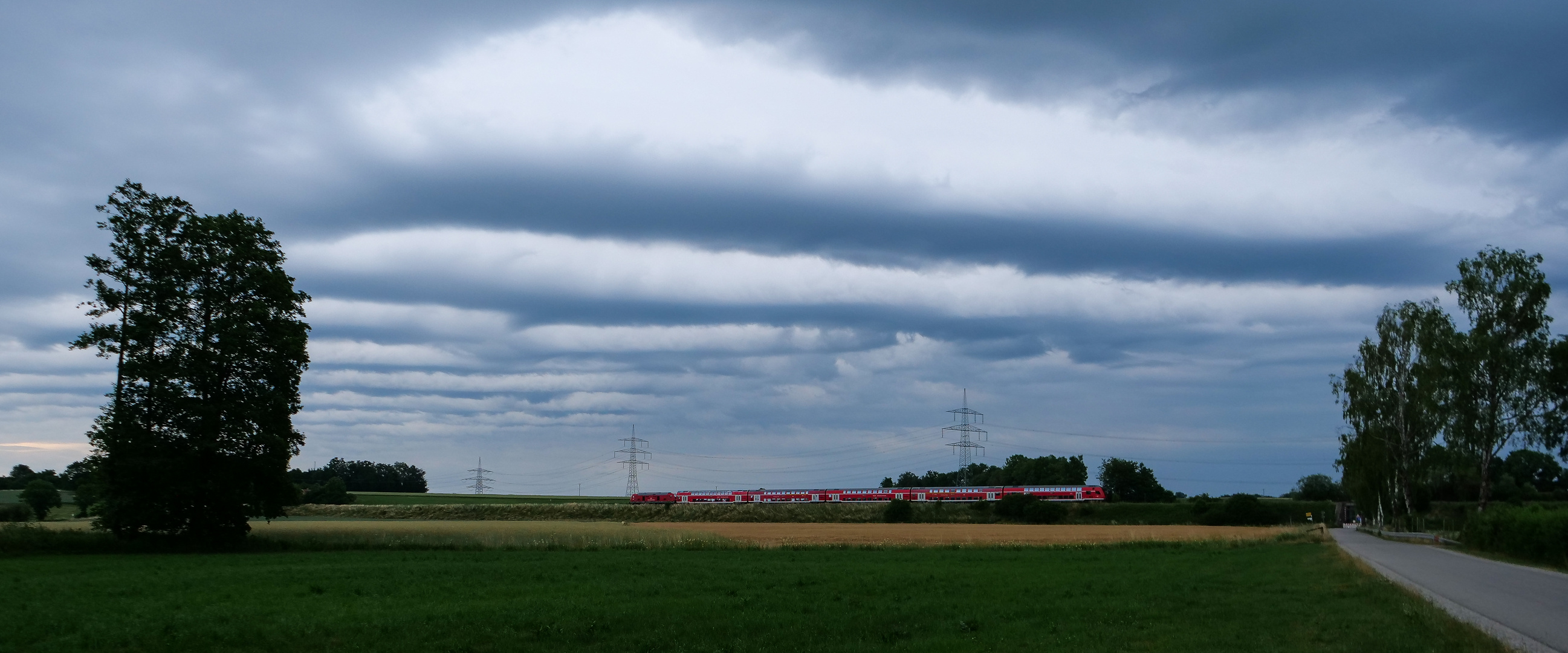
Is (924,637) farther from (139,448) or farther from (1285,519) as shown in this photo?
(1285,519)

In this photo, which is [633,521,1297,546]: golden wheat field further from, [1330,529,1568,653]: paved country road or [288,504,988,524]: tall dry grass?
[288,504,988,524]: tall dry grass

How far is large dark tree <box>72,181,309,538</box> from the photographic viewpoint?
142 ft

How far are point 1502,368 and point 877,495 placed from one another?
266 feet

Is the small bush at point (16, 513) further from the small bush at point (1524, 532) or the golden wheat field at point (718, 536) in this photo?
the small bush at point (1524, 532)

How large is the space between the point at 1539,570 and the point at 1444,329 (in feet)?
123

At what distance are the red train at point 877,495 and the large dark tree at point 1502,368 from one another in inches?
2480

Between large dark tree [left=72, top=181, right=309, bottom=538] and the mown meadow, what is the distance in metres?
7.06

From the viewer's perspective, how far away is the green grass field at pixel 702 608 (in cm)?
1733

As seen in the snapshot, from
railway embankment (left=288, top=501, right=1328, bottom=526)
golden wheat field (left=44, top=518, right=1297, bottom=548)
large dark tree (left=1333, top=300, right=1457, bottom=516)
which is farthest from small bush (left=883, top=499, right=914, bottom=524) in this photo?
large dark tree (left=1333, top=300, right=1457, bottom=516)

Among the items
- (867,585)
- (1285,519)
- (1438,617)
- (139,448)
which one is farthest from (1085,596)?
(1285,519)

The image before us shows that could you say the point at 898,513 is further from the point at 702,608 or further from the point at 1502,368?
the point at 702,608

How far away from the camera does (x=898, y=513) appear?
4631 inches

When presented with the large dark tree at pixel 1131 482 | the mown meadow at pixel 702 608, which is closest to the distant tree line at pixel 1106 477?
the large dark tree at pixel 1131 482

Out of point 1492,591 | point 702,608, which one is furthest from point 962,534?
point 702,608
